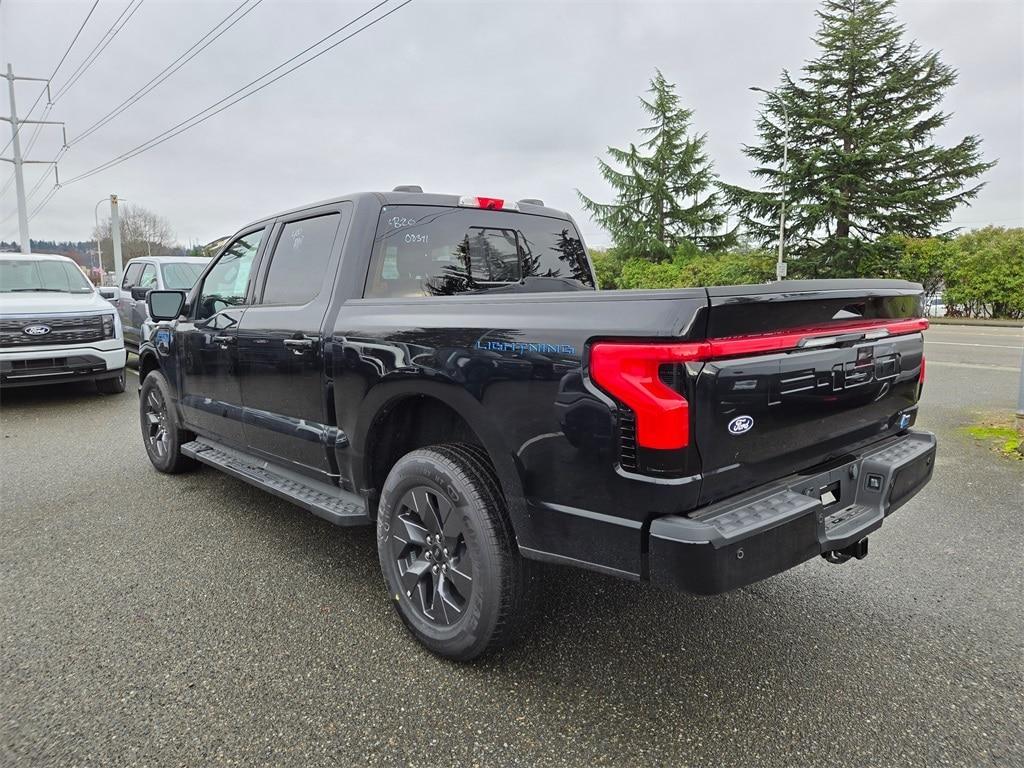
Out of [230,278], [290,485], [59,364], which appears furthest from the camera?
[59,364]

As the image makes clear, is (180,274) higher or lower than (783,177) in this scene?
lower

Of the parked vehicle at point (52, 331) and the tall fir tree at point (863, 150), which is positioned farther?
the tall fir tree at point (863, 150)

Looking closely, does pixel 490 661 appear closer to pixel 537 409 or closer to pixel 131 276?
pixel 537 409

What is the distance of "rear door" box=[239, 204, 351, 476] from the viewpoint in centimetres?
322

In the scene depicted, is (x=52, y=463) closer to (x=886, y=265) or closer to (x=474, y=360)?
(x=474, y=360)

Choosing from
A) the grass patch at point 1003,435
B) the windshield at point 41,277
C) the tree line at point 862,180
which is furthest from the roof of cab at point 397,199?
the tree line at point 862,180

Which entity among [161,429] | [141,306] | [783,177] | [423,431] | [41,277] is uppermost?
[783,177]

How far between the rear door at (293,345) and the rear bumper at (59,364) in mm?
5501

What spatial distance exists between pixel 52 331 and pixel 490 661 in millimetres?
7798

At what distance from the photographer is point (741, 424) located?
2031 millimetres

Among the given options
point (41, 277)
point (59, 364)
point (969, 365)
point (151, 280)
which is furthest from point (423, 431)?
point (969, 365)

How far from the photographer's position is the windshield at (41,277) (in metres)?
8.77

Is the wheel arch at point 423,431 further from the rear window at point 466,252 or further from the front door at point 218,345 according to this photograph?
the front door at point 218,345

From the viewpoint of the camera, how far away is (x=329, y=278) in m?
3.26
